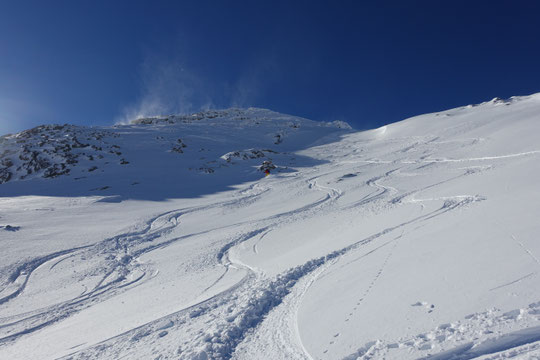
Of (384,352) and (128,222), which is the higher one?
(128,222)

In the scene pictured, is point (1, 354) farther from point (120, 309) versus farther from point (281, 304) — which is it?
point (281, 304)

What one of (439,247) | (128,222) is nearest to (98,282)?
(128,222)

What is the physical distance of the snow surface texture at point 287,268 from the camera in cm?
372

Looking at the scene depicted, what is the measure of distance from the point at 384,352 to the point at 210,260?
6207 mm

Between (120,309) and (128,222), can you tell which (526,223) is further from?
(128,222)

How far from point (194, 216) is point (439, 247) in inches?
464

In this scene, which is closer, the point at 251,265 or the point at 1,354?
the point at 1,354

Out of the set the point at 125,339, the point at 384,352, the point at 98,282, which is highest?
the point at 98,282

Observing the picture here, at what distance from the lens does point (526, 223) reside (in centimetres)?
597

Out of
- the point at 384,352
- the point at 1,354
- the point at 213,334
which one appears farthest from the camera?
the point at 1,354

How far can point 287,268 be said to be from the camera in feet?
22.6

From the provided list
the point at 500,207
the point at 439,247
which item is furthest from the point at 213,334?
the point at 500,207

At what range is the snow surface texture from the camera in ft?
12.2

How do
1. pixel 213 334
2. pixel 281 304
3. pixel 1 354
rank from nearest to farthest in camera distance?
1. pixel 213 334
2. pixel 1 354
3. pixel 281 304
